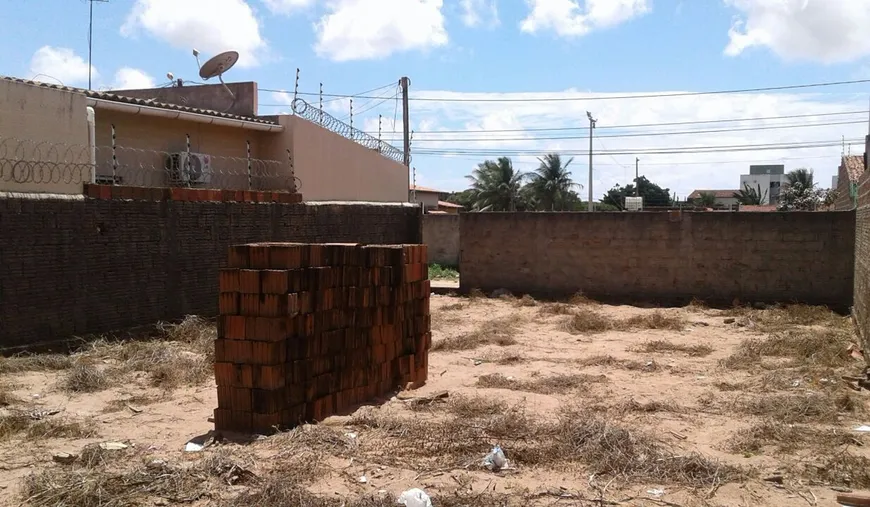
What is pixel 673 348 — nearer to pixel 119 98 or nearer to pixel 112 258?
pixel 112 258

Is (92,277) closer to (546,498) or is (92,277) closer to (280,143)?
(280,143)

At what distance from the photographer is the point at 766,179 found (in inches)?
2776

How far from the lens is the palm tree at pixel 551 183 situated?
42750 millimetres

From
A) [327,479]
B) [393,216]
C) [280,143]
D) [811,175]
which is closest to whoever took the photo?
[327,479]

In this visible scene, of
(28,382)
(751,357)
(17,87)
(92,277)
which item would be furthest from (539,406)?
(17,87)

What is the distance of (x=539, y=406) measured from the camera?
6781mm

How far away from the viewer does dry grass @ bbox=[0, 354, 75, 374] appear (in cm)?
820

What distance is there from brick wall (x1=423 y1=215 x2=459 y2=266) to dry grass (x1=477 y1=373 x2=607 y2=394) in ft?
51.5

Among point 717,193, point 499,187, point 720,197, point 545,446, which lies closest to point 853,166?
point 545,446

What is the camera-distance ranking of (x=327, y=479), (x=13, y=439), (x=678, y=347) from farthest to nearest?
(x=678, y=347) → (x=13, y=439) → (x=327, y=479)

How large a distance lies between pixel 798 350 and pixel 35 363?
9766 mm

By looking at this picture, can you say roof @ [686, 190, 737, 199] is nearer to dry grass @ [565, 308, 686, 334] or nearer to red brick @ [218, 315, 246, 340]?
dry grass @ [565, 308, 686, 334]

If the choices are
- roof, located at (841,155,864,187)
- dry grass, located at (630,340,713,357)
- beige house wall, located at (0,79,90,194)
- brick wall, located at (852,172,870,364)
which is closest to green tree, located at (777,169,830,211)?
roof, located at (841,155,864,187)

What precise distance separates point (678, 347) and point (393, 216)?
8337 millimetres
